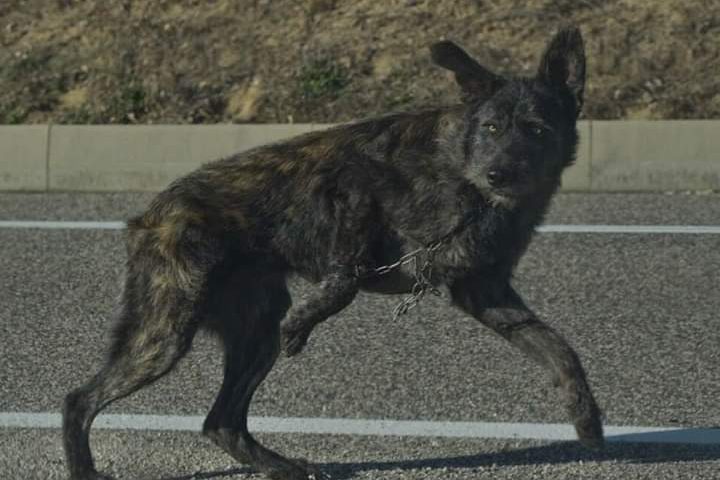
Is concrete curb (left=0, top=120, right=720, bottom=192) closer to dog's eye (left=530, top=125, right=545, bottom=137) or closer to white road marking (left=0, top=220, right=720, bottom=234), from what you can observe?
white road marking (left=0, top=220, right=720, bottom=234)

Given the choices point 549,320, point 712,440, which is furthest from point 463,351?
point 712,440

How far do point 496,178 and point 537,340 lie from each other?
53 centimetres

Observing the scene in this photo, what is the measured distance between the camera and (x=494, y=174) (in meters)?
5.43

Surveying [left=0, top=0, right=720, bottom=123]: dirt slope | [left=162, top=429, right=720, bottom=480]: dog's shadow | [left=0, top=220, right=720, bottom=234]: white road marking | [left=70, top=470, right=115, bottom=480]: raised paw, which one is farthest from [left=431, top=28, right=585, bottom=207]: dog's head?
[left=0, top=0, right=720, bottom=123]: dirt slope

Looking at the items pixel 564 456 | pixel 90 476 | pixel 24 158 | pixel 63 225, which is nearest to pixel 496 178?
pixel 564 456

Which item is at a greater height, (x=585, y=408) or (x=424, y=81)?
(x=585, y=408)

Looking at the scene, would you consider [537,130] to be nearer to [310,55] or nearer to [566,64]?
[566,64]

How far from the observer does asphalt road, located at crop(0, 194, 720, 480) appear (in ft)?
19.1

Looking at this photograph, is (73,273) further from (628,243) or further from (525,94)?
(525,94)

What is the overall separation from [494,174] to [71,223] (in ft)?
17.4

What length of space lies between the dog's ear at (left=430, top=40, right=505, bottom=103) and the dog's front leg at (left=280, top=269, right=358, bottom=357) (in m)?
0.76

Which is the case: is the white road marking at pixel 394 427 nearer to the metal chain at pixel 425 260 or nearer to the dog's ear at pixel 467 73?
the metal chain at pixel 425 260

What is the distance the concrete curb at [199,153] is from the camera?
36.4ft

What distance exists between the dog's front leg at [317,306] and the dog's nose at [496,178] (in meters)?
0.53
